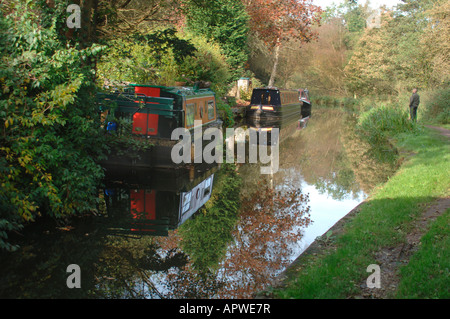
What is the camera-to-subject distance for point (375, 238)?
5.11 metres

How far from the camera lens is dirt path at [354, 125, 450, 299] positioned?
3.86 metres

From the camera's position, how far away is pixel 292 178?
10383 millimetres

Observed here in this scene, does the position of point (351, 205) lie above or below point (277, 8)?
below

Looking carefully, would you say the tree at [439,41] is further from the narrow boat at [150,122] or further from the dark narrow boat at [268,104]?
the narrow boat at [150,122]

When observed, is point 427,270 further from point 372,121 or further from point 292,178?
point 372,121

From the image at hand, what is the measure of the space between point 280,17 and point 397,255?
22.7m

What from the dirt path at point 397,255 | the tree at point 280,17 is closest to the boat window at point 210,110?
the dirt path at point 397,255

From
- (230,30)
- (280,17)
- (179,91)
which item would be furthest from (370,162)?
(280,17)

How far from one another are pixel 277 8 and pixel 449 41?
9.57m

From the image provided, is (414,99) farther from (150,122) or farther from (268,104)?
(150,122)

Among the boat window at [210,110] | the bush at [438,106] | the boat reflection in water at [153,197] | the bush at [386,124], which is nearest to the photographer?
the boat reflection in water at [153,197]

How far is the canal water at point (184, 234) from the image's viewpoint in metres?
4.41

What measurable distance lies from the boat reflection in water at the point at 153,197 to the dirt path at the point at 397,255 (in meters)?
2.89
